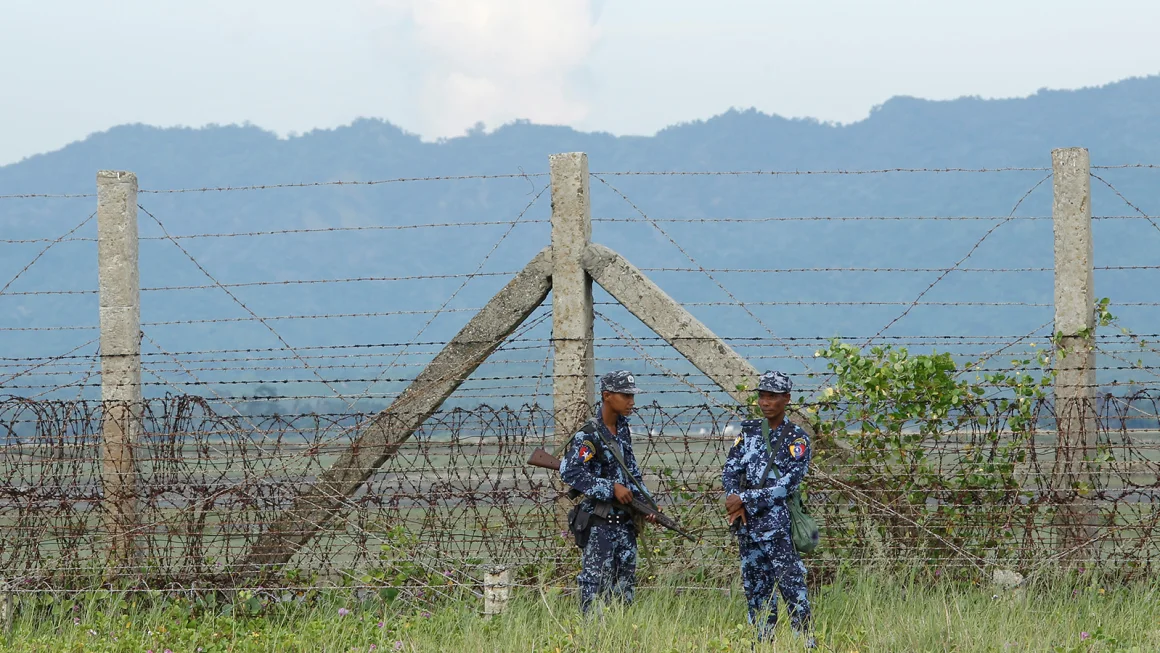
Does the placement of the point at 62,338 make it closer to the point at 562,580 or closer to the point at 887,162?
the point at 887,162

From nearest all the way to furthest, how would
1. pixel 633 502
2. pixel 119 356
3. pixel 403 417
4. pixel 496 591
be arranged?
pixel 633 502, pixel 496 591, pixel 403 417, pixel 119 356

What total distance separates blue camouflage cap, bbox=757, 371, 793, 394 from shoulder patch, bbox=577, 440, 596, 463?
0.93 m

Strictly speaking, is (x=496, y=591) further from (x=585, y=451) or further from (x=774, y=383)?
(x=774, y=383)

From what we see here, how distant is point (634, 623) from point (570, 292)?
6.91 feet

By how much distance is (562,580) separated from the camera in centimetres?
686

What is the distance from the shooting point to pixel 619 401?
5.94 meters

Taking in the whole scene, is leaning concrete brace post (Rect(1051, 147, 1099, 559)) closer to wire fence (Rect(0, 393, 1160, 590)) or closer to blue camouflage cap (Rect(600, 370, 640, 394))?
wire fence (Rect(0, 393, 1160, 590))

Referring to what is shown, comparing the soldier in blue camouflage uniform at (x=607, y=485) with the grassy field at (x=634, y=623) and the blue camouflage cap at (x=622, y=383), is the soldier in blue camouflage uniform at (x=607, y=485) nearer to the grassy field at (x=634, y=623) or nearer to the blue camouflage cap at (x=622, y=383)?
the blue camouflage cap at (x=622, y=383)

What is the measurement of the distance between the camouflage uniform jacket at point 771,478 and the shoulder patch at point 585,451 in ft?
2.29

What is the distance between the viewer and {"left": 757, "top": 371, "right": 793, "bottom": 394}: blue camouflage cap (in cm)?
565

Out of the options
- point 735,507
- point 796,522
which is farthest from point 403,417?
point 796,522

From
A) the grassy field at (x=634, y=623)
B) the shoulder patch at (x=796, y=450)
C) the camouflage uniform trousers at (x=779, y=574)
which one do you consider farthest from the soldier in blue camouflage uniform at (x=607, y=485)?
the shoulder patch at (x=796, y=450)

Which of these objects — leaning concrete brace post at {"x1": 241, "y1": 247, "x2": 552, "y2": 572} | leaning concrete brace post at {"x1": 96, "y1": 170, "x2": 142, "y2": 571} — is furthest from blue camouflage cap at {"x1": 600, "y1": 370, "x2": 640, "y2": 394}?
leaning concrete brace post at {"x1": 96, "y1": 170, "x2": 142, "y2": 571}

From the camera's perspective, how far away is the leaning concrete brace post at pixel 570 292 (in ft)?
22.8
